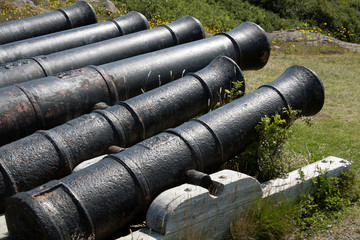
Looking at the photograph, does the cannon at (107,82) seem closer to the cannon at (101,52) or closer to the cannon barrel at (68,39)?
the cannon at (101,52)

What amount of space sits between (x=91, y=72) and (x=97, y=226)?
2.72 m

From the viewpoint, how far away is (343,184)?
600 centimetres

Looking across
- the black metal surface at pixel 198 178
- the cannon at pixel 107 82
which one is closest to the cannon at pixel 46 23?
the cannon at pixel 107 82

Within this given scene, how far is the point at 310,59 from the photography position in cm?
1377

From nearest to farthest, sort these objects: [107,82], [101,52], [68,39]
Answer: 1. [107,82]
2. [101,52]
3. [68,39]

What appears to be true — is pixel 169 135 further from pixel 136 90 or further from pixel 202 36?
pixel 202 36

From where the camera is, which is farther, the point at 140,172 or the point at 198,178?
the point at 198,178

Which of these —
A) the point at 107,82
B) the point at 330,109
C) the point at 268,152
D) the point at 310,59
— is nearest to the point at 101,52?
the point at 107,82

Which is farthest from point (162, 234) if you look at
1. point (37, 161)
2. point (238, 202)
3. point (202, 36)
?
point (202, 36)

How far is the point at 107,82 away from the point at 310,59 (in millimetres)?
8669

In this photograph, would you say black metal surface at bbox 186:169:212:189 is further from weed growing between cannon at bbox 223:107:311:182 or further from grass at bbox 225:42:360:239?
Result: weed growing between cannon at bbox 223:107:311:182

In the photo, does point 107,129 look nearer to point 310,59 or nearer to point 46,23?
point 46,23

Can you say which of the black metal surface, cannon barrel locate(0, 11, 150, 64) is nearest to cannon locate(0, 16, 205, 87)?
cannon barrel locate(0, 11, 150, 64)

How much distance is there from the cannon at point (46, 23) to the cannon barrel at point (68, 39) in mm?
1002
